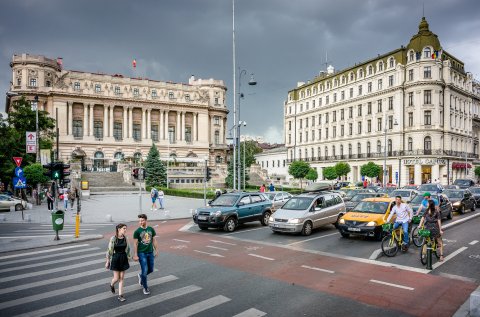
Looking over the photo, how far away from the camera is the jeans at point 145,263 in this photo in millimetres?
8484

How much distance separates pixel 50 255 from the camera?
12977mm

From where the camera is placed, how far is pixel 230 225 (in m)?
17.8

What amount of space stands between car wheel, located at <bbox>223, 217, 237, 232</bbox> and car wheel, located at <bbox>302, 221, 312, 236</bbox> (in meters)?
3.60

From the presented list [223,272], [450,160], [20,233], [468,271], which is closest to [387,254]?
[468,271]

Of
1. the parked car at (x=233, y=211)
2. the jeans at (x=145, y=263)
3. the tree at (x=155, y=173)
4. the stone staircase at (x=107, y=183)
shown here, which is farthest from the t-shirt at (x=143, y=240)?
the tree at (x=155, y=173)

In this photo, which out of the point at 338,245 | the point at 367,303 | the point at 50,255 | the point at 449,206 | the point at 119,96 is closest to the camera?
the point at 367,303

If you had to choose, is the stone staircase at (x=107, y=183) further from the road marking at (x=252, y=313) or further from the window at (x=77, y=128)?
the road marking at (x=252, y=313)

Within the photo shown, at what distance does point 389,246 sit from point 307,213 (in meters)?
4.72

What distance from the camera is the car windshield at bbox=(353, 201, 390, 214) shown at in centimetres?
1551

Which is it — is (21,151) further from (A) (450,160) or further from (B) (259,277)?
(A) (450,160)

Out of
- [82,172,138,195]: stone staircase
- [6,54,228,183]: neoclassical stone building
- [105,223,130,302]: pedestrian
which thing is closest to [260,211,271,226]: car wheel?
[105,223,130,302]: pedestrian

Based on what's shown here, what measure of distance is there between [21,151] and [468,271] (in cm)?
3919

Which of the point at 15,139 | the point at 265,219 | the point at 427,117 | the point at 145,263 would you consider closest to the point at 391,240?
the point at 145,263

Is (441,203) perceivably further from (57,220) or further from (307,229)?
(57,220)
